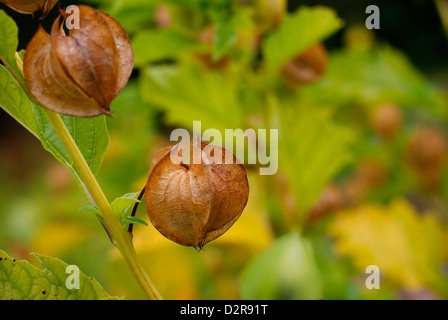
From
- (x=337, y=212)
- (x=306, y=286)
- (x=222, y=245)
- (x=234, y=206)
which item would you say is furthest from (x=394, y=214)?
(x=234, y=206)

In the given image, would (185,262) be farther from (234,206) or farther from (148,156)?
(234,206)

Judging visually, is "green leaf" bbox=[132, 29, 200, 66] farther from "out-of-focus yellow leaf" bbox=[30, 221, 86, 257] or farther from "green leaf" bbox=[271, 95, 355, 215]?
"out-of-focus yellow leaf" bbox=[30, 221, 86, 257]

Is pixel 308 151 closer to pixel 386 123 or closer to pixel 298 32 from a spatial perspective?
pixel 298 32

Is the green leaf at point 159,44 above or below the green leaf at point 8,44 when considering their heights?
above

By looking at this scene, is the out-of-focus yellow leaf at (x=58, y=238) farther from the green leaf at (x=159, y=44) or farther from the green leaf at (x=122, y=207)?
the green leaf at (x=122, y=207)

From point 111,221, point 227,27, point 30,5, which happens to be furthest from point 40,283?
point 227,27

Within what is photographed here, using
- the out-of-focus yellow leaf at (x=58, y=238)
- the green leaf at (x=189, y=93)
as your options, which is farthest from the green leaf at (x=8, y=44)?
the out-of-focus yellow leaf at (x=58, y=238)
